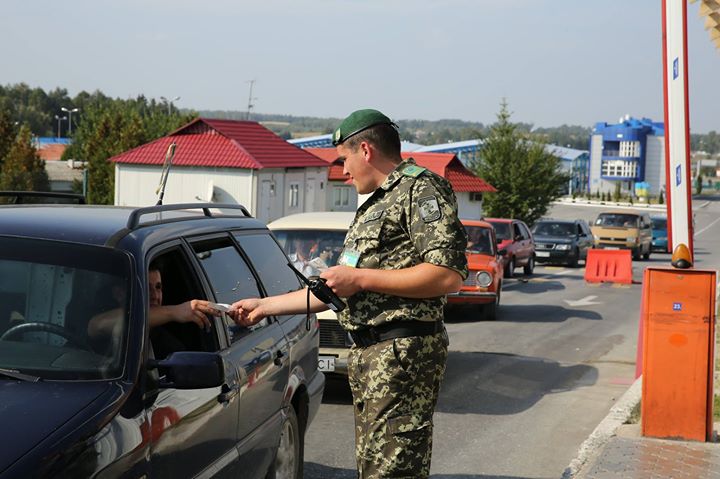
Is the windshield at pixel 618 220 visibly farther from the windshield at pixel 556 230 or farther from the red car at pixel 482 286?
the red car at pixel 482 286

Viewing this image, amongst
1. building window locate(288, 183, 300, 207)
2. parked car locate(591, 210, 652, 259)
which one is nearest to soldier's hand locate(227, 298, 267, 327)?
parked car locate(591, 210, 652, 259)

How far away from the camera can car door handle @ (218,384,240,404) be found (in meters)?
4.67

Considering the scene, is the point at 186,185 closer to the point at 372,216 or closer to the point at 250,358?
the point at 250,358

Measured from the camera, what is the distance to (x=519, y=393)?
11.4 m

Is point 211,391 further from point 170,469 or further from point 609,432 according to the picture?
point 609,432

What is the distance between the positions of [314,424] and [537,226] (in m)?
29.5

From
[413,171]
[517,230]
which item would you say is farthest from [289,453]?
[517,230]

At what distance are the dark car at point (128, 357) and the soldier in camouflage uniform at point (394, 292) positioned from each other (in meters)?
0.58

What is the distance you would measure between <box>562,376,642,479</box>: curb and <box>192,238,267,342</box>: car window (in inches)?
109

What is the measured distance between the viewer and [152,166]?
1725 inches

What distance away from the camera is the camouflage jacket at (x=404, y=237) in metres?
4.00

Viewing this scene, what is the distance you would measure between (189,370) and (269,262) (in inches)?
93.3

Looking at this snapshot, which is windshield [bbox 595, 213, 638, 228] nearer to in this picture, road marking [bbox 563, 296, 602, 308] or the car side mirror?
road marking [bbox 563, 296, 602, 308]

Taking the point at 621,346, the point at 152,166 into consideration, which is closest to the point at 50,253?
the point at 621,346
